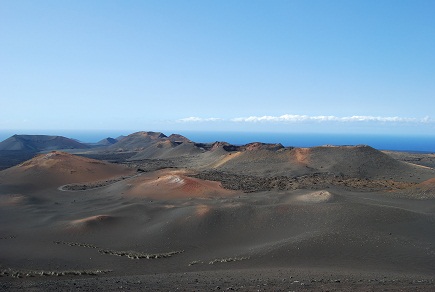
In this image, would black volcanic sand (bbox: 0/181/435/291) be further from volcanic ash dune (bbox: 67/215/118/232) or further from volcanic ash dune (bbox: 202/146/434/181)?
volcanic ash dune (bbox: 202/146/434/181)

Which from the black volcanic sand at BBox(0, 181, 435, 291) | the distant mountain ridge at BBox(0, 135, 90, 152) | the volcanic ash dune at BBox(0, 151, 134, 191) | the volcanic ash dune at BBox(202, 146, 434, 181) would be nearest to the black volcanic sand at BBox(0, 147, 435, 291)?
the black volcanic sand at BBox(0, 181, 435, 291)

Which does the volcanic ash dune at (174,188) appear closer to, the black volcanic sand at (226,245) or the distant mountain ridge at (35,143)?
the black volcanic sand at (226,245)

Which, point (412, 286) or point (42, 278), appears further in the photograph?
point (42, 278)

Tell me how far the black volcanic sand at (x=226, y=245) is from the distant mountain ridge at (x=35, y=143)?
107829mm

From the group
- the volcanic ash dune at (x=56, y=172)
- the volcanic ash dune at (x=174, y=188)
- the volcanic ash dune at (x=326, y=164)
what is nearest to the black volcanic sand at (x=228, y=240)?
the volcanic ash dune at (x=174, y=188)

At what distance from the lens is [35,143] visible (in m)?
140

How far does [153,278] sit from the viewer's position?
1502 centimetres

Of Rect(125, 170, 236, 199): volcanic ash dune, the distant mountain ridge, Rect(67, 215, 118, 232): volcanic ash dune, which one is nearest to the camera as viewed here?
Rect(67, 215, 118, 232): volcanic ash dune

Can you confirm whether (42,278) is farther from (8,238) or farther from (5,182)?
(5,182)

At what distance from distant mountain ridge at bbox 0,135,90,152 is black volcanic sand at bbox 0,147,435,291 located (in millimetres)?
107829

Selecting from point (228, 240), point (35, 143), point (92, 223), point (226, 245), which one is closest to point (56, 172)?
point (92, 223)

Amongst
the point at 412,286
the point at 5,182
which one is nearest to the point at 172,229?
the point at 412,286

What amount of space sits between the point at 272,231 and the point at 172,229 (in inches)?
254

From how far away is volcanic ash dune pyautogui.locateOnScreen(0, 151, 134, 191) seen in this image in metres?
45.5
